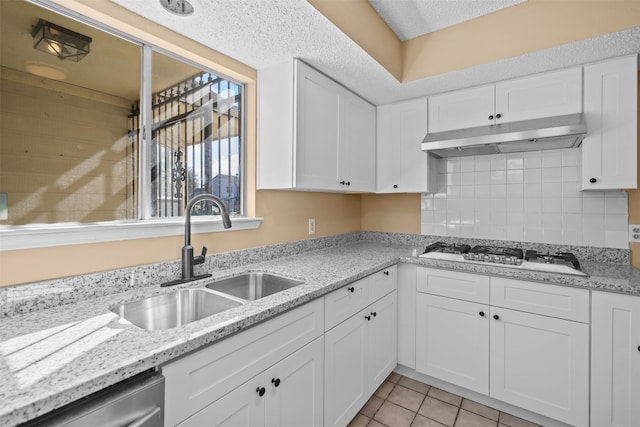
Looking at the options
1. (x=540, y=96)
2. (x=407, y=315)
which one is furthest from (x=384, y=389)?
(x=540, y=96)

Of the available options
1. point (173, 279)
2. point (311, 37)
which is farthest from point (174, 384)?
point (311, 37)

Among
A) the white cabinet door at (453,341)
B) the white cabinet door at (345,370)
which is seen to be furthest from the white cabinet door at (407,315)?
the white cabinet door at (345,370)

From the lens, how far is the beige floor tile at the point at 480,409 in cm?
190

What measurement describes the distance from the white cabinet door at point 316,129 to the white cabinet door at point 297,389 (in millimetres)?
947

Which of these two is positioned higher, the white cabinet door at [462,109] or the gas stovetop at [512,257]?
the white cabinet door at [462,109]

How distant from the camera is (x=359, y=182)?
7.95 feet

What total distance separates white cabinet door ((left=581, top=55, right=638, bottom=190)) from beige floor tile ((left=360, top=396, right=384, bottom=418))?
1914 mm

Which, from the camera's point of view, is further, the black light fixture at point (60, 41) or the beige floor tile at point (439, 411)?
the beige floor tile at point (439, 411)

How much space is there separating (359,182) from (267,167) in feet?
2.72

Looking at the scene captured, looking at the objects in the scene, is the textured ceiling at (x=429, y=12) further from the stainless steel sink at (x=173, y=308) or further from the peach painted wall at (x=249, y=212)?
the stainless steel sink at (x=173, y=308)

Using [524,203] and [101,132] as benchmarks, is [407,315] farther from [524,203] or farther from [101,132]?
[101,132]

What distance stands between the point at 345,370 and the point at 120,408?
3.88ft

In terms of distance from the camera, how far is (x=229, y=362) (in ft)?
3.33

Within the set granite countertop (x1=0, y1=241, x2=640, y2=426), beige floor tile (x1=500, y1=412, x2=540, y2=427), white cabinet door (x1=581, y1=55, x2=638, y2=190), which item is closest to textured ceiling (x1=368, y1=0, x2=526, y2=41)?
white cabinet door (x1=581, y1=55, x2=638, y2=190)
